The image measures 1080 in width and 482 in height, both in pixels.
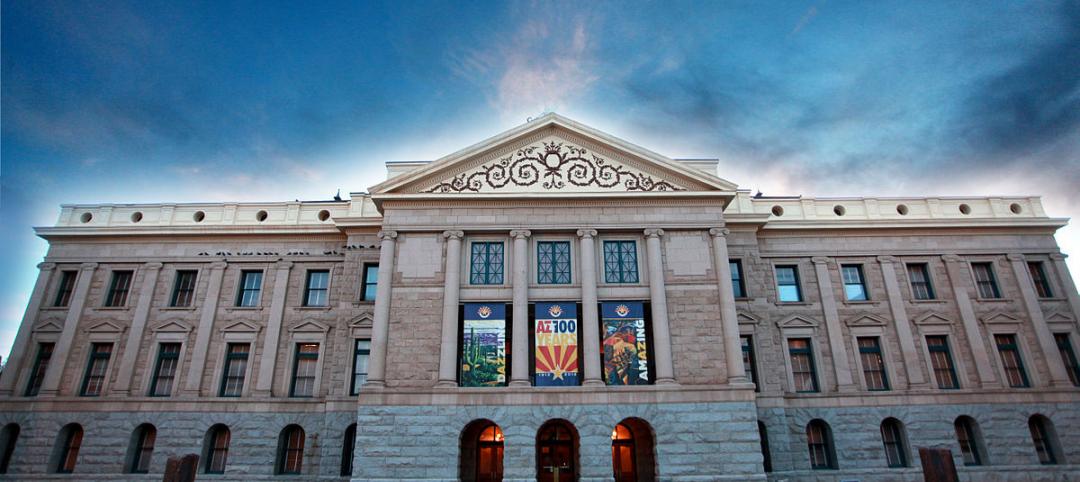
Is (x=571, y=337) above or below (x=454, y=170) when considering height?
below

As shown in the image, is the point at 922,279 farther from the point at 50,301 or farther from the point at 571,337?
the point at 50,301

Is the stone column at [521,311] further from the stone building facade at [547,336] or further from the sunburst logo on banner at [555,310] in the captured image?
the sunburst logo on banner at [555,310]

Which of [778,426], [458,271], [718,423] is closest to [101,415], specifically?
[458,271]

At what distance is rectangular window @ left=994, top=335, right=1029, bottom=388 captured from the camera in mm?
26062

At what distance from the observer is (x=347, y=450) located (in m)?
24.8

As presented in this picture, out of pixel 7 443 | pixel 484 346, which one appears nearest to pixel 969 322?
pixel 484 346

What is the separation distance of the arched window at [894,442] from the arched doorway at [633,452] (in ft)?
34.0

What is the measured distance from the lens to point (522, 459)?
2125cm

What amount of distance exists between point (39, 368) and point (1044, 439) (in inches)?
1782

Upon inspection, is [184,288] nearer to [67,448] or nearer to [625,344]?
[67,448]

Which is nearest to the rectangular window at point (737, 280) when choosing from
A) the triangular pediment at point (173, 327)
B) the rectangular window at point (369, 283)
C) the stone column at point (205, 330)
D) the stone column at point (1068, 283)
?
the stone column at point (1068, 283)

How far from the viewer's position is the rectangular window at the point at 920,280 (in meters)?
27.6

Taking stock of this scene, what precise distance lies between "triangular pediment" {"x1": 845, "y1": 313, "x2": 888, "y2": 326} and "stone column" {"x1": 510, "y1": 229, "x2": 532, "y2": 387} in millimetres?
15201

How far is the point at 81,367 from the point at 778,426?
31.1m
